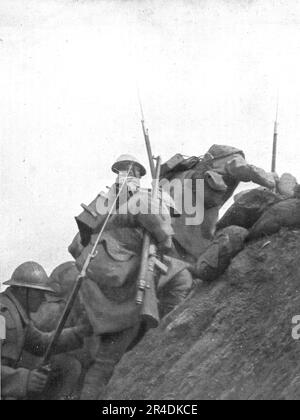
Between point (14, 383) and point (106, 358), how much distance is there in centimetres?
113

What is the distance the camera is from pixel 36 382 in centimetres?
1300

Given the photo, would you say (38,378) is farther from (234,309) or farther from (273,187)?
(273,187)

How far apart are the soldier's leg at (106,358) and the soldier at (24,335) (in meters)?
0.45

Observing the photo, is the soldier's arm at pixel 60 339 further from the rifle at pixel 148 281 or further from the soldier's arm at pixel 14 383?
the rifle at pixel 148 281

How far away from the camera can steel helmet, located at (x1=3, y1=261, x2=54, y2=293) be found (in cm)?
1444

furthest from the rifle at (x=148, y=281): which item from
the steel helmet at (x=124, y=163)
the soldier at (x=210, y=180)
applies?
the steel helmet at (x=124, y=163)

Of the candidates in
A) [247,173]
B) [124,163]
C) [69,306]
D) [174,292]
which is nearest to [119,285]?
[69,306]

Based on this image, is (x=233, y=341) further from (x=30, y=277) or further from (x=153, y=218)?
(x=30, y=277)

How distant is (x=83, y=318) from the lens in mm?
13383

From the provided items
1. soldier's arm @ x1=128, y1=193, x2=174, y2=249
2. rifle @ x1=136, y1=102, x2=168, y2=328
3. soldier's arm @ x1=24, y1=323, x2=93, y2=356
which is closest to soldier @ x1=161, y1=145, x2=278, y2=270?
soldier's arm @ x1=128, y1=193, x2=174, y2=249

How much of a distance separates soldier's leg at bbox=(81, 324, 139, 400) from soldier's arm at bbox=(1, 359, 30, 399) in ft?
2.57

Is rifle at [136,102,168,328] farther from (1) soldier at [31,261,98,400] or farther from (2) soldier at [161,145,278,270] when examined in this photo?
(2) soldier at [161,145,278,270]

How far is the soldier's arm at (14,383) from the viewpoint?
13.0 metres

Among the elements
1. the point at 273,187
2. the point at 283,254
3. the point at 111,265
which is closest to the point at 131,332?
the point at 111,265
